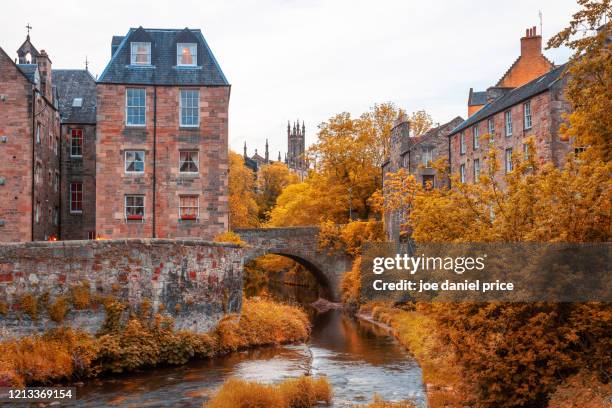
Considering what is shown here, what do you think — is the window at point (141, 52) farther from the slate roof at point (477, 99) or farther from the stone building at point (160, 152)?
the slate roof at point (477, 99)

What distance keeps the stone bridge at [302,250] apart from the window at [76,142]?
401 inches

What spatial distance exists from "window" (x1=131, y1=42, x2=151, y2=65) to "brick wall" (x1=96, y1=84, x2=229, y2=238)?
69.4 inches

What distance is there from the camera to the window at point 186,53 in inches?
1454

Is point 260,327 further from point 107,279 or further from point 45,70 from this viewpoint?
point 45,70

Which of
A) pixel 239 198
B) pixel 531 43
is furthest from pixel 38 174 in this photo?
pixel 531 43

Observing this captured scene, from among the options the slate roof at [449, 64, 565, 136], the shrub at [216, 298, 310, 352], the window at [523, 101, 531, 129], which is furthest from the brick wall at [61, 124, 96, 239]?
the window at [523, 101, 531, 129]

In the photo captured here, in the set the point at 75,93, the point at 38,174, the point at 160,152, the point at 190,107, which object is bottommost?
the point at 38,174

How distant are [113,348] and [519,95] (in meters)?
26.0

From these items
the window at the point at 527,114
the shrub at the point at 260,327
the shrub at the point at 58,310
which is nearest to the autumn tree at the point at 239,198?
the shrub at the point at 260,327

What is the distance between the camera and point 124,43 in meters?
37.0

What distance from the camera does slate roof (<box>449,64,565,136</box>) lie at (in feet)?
115

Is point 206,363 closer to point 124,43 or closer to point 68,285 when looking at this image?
point 68,285

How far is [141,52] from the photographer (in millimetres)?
36844

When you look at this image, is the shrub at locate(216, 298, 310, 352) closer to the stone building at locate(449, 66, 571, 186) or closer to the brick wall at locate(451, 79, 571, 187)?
the stone building at locate(449, 66, 571, 186)
